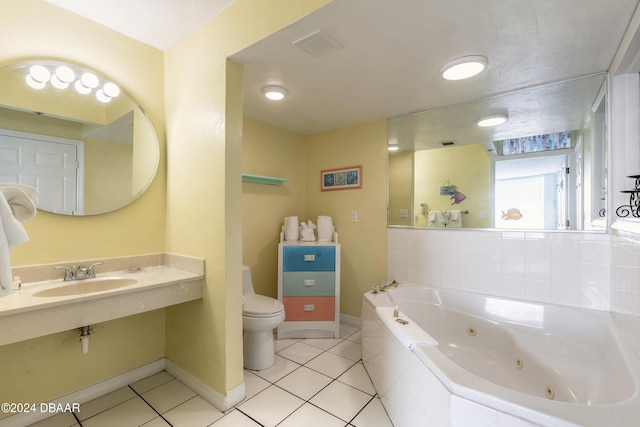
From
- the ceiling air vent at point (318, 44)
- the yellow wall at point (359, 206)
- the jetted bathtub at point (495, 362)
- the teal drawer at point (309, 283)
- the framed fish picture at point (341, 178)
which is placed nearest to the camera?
the jetted bathtub at point (495, 362)

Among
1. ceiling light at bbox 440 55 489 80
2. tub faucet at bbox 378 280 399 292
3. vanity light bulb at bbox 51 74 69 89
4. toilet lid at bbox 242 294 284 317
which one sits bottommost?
toilet lid at bbox 242 294 284 317

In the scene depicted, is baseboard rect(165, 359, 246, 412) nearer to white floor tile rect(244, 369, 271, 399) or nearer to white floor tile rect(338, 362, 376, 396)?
white floor tile rect(244, 369, 271, 399)

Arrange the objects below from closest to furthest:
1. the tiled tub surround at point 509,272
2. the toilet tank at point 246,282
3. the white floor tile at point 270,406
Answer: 1. the tiled tub surround at point 509,272
2. the white floor tile at point 270,406
3. the toilet tank at point 246,282

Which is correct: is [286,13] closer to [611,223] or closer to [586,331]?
[611,223]

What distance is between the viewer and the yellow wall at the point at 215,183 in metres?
1.59

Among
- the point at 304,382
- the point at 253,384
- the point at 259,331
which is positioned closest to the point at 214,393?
the point at 253,384

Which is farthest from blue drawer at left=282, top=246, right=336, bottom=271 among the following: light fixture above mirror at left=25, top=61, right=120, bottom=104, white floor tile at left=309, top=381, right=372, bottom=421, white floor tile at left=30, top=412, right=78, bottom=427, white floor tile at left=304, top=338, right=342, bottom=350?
light fixture above mirror at left=25, top=61, right=120, bottom=104

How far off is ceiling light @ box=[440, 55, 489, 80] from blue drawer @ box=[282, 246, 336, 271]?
1.64 meters

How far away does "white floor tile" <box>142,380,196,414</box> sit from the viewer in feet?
5.32

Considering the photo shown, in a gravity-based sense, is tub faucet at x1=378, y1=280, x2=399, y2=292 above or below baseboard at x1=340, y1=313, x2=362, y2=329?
above

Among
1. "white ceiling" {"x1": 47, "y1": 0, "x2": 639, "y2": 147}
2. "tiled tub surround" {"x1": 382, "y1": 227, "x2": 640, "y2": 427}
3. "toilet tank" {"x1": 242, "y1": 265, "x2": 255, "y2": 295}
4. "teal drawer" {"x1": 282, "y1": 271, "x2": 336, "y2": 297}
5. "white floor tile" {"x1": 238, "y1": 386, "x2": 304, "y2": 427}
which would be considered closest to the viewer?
"tiled tub surround" {"x1": 382, "y1": 227, "x2": 640, "y2": 427}

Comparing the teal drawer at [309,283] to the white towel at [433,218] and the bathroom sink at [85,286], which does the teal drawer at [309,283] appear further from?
the bathroom sink at [85,286]

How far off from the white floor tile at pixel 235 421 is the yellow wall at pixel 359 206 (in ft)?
5.02

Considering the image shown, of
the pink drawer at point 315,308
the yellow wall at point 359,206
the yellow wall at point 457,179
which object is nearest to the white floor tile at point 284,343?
the pink drawer at point 315,308
